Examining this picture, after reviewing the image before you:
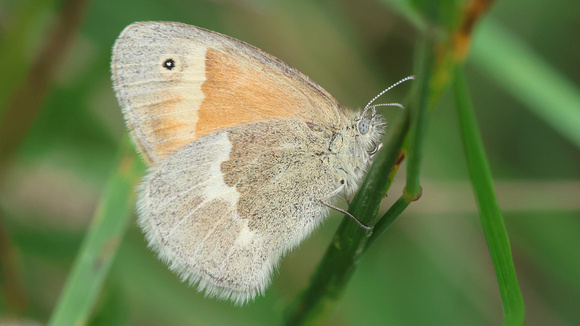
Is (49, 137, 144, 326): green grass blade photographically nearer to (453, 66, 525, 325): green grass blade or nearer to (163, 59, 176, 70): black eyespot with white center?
(163, 59, 176, 70): black eyespot with white center

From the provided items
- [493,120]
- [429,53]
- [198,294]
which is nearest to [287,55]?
[493,120]

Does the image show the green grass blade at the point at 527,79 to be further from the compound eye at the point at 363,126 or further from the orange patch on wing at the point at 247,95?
the orange patch on wing at the point at 247,95

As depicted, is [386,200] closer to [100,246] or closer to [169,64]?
[169,64]

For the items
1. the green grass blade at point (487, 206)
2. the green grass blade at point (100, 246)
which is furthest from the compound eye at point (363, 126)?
the green grass blade at point (487, 206)

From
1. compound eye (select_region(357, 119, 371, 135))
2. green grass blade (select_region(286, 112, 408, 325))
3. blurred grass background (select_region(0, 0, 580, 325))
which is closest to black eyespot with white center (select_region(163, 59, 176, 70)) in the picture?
blurred grass background (select_region(0, 0, 580, 325))

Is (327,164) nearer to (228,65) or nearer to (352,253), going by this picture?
(228,65)
